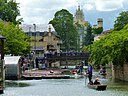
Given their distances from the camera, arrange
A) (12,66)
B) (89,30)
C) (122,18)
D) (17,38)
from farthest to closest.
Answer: (89,30) < (122,18) < (17,38) < (12,66)

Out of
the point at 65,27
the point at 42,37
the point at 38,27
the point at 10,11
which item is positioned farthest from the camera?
the point at 38,27

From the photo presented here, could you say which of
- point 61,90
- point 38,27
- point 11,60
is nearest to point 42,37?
point 38,27

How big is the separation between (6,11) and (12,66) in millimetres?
48453

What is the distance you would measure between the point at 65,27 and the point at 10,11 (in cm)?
4551

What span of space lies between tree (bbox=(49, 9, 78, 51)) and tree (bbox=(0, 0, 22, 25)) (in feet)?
132

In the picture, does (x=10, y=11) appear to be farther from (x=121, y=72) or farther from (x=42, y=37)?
(x=121, y=72)

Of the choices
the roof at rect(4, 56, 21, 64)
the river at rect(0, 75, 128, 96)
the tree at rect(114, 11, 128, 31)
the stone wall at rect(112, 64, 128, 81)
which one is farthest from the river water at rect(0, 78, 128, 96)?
the tree at rect(114, 11, 128, 31)

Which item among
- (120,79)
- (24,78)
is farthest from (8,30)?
(120,79)

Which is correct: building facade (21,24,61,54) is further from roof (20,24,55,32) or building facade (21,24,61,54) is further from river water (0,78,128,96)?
river water (0,78,128,96)

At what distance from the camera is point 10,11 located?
117312mm

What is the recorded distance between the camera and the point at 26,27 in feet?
537

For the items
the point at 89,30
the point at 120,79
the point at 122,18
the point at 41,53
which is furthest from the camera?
the point at 89,30

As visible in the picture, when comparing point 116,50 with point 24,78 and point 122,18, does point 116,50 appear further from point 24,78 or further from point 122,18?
point 122,18

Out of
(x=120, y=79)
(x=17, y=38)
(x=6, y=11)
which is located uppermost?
(x=6, y=11)
